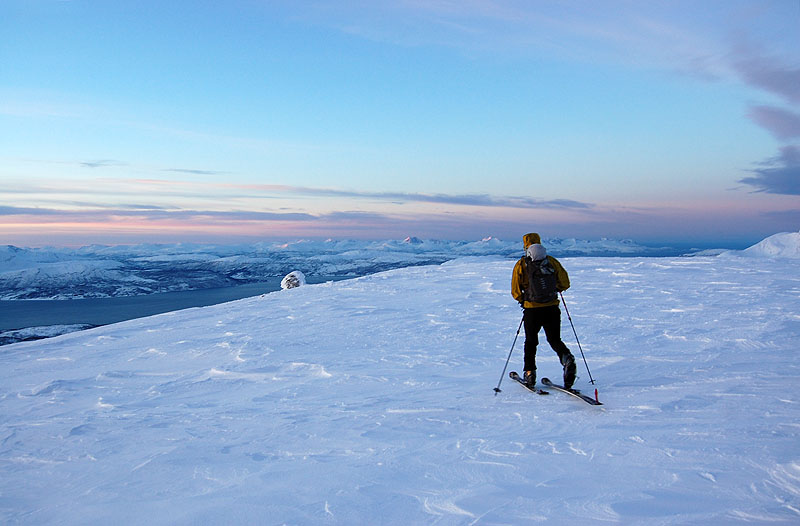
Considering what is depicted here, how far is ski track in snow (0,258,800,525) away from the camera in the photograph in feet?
11.1

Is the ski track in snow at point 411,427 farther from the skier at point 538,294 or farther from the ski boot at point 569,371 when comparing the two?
the skier at point 538,294

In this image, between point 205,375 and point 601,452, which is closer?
point 601,452

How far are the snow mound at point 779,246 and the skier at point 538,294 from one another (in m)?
131

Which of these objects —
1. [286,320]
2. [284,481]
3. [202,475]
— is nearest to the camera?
[284,481]

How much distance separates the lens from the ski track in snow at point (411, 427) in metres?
3.38

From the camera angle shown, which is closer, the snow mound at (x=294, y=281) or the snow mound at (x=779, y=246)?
the snow mound at (x=294, y=281)

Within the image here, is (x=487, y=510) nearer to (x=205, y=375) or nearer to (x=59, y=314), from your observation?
(x=205, y=375)

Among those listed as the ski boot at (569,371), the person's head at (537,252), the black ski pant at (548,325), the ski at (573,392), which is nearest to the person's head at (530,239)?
the person's head at (537,252)

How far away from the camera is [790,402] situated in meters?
5.11

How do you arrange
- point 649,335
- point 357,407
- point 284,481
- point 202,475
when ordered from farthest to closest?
1. point 649,335
2. point 357,407
3. point 202,475
4. point 284,481

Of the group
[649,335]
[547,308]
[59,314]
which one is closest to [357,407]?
[547,308]

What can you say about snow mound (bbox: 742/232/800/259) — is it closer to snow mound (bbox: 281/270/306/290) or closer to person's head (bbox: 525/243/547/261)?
snow mound (bbox: 281/270/306/290)

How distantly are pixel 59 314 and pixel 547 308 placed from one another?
442 ft

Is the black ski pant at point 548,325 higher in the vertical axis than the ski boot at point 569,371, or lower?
higher
